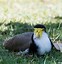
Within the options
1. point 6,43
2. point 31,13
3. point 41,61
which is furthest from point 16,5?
point 41,61

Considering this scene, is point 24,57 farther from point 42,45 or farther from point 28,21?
point 28,21

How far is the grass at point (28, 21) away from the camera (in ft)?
16.9

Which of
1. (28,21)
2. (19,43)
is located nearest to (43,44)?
(19,43)

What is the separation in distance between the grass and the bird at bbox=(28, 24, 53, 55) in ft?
0.31

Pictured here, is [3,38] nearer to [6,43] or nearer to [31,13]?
[6,43]

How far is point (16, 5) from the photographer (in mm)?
11023

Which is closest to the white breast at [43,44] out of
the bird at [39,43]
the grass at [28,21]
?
the bird at [39,43]

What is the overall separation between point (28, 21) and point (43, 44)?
3355 mm

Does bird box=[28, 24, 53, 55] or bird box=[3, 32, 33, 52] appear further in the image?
bird box=[3, 32, 33, 52]

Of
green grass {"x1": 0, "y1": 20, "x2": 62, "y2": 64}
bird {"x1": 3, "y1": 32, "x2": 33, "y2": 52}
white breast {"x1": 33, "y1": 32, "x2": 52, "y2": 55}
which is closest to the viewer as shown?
green grass {"x1": 0, "y1": 20, "x2": 62, "y2": 64}

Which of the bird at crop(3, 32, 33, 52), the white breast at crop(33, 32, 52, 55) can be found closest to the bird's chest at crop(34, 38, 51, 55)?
the white breast at crop(33, 32, 52, 55)

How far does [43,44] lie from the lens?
5152 millimetres

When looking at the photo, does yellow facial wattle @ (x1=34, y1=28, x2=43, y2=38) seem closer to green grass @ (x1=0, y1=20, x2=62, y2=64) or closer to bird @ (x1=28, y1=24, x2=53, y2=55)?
bird @ (x1=28, y1=24, x2=53, y2=55)

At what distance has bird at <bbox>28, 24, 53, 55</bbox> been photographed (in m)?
5.15
